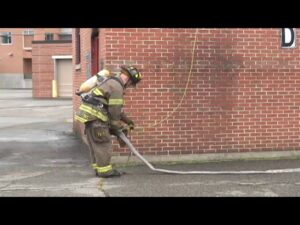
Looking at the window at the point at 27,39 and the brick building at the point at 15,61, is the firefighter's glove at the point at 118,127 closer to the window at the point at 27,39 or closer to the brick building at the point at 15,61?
the window at the point at 27,39

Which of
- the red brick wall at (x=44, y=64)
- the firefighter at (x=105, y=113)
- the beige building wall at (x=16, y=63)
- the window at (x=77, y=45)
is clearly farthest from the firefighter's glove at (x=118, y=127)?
the beige building wall at (x=16, y=63)

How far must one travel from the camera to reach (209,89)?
359 inches

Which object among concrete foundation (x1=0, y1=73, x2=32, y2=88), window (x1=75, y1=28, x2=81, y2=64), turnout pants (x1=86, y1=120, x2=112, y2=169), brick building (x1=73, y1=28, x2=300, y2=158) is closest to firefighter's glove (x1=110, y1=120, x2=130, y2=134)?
turnout pants (x1=86, y1=120, x2=112, y2=169)

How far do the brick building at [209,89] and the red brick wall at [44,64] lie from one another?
23700mm

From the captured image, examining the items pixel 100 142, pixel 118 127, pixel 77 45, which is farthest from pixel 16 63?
pixel 118 127

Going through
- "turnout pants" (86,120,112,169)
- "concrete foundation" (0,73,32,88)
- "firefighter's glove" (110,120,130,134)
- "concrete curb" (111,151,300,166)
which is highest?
"concrete foundation" (0,73,32,88)

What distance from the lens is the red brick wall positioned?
3225 centimetres

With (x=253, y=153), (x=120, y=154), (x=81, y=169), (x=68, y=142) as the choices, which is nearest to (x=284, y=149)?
(x=253, y=153)

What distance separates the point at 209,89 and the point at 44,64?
2458 cm

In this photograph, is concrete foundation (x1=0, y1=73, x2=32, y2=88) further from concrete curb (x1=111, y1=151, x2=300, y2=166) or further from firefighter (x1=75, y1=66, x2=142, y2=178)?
firefighter (x1=75, y1=66, x2=142, y2=178)

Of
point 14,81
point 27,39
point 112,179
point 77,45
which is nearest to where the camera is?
point 112,179

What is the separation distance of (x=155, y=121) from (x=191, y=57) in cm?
127

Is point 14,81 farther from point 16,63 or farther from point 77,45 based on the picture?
point 77,45

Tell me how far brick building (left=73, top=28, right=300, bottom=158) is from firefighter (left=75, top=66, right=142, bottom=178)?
955mm
